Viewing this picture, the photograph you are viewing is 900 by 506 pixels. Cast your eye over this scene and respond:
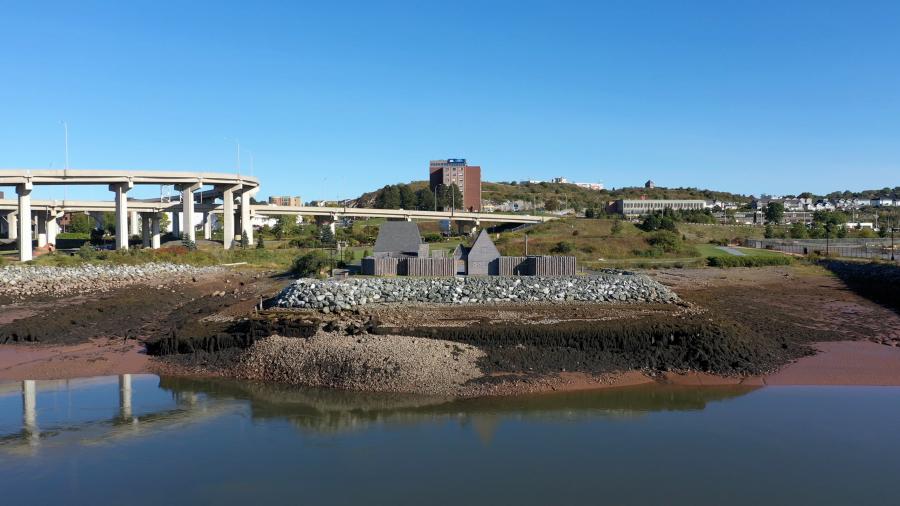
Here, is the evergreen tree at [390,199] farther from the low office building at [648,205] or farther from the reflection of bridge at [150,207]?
the low office building at [648,205]

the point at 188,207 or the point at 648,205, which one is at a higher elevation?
the point at 648,205

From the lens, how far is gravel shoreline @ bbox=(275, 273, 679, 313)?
2991 cm

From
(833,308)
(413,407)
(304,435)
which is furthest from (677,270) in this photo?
(304,435)

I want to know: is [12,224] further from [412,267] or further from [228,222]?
[412,267]

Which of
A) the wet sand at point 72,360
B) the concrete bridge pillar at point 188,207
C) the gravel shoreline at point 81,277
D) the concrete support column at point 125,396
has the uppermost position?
the concrete bridge pillar at point 188,207

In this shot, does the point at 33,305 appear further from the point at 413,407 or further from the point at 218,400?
the point at 413,407

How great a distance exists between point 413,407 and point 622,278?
18249 millimetres

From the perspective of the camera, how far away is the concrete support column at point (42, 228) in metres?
81.7

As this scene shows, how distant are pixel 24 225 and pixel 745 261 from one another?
57544mm

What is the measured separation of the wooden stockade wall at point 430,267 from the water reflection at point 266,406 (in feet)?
53.2

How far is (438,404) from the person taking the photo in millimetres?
19375

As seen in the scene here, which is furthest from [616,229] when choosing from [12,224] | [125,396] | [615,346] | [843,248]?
[12,224]

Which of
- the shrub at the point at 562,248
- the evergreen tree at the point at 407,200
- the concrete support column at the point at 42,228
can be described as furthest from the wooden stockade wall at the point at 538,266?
the evergreen tree at the point at 407,200

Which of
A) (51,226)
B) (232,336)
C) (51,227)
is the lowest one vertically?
(232,336)
